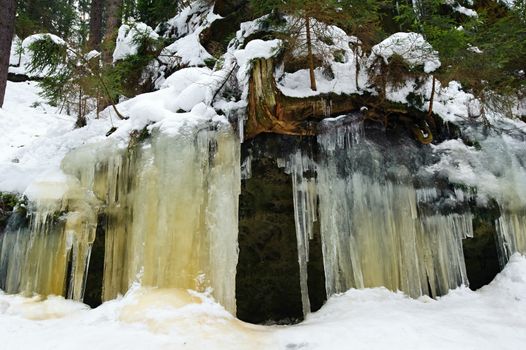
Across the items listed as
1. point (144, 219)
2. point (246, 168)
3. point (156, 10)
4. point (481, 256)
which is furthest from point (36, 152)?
point (481, 256)

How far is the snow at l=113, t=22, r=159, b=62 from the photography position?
7.07 metres

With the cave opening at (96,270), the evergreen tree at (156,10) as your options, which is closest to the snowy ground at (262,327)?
the cave opening at (96,270)

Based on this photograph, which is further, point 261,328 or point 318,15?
point 318,15

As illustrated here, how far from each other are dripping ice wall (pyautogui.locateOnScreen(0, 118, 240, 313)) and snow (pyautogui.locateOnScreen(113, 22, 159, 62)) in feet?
9.12

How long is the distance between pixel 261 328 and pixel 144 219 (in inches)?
68.1

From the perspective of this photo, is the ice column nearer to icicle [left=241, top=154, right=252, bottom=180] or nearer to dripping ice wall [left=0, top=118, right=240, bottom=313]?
dripping ice wall [left=0, top=118, right=240, bottom=313]

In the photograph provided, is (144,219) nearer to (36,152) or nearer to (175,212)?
(175,212)

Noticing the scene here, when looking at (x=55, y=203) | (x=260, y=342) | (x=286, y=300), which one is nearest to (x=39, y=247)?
(x=55, y=203)

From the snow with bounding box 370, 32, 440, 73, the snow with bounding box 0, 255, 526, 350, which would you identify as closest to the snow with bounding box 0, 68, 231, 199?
the snow with bounding box 0, 255, 526, 350

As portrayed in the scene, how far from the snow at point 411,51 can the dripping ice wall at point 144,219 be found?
2.13 m

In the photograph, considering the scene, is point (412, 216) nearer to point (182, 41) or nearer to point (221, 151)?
point (221, 151)

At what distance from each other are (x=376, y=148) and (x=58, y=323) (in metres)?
4.18

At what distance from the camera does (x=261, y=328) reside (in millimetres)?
4188

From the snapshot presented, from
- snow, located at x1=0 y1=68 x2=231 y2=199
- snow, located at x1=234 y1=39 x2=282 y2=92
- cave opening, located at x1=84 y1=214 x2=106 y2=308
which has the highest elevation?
snow, located at x1=234 y1=39 x2=282 y2=92
